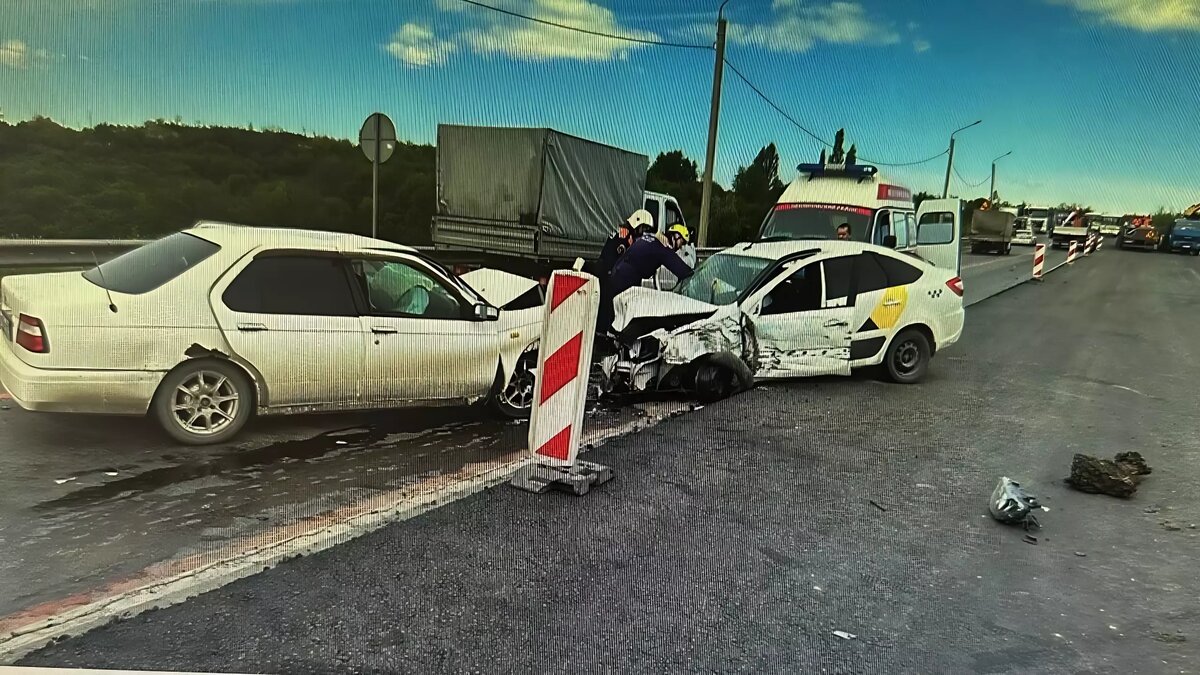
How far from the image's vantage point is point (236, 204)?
336 centimetres

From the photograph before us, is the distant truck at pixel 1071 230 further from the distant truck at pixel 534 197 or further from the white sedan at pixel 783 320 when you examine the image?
the distant truck at pixel 534 197

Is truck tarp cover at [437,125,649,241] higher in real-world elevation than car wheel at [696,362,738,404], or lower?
higher

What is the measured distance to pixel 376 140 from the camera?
3.51 m

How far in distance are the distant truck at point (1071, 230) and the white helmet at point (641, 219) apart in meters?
3.08

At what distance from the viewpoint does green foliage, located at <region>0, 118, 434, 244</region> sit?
3014 millimetres

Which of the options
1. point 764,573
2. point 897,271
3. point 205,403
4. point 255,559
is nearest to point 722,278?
point 897,271

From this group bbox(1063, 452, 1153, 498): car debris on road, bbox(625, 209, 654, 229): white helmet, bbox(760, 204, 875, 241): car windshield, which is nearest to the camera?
bbox(1063, 452, 1153, 498): car debris on road

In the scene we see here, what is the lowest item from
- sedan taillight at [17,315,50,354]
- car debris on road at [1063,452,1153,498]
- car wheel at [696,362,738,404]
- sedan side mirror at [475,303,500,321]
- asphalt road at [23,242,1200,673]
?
asphalt road at [23,242,1200,673]

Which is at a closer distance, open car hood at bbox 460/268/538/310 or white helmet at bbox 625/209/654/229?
open car hood at bbox 460/268/538/310

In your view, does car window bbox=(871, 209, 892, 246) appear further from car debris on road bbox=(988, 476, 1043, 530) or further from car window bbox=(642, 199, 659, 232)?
car debris on road bbox=(988, 476, 1043, 530)

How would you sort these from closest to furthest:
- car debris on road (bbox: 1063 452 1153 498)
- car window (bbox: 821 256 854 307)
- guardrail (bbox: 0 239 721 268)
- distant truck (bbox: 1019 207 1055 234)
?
guardrail (bbox: 0 239 721 268) < car debris on road (bbox: 1063 452 1153 498) < distant truck (bbox: 1019 207 1055 234) < car window (bbox: 821 256 854 307)

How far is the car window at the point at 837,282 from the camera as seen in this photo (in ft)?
20.6

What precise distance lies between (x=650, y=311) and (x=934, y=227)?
3749mm

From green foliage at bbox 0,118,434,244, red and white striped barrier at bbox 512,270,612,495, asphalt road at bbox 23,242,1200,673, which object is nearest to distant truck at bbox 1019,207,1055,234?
asphalt road at bbox 23,242,1200,673
